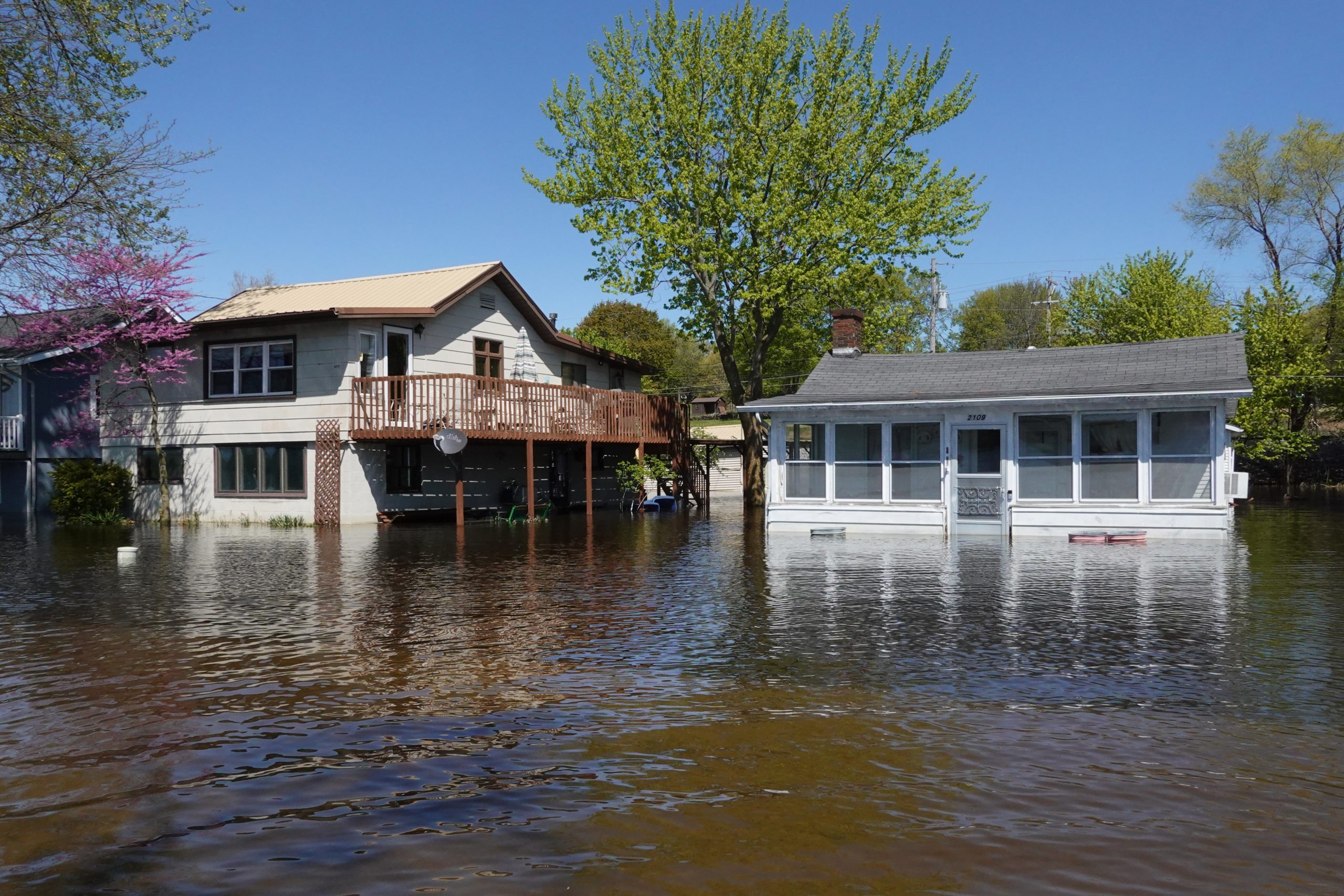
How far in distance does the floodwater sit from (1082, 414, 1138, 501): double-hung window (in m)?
7.60

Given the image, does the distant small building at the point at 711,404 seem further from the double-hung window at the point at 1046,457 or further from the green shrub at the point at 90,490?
the green shrub at the point at 90,490

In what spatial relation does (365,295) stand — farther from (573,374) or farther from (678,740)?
(678,740)

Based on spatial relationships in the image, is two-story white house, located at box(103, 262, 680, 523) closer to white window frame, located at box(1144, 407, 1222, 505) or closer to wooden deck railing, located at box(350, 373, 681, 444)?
wooden deck railing, located at box(350, 373, 681, 444)

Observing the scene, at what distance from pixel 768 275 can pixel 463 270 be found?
9.37m

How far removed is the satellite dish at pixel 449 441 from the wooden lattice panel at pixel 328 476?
3.24 m

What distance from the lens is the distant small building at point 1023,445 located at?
21047 millimetres

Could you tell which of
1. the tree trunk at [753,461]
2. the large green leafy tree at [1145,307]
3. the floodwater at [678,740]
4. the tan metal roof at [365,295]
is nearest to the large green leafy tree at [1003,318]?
the large green leafy tree at [1145,307]

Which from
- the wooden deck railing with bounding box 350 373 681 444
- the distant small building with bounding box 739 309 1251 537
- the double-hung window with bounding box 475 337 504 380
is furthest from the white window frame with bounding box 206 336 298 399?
the distant small building with bounding box 739 309 1251 537

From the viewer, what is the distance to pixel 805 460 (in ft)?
79.6

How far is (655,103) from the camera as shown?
111 ft

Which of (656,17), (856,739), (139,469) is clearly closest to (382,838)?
(856,739)

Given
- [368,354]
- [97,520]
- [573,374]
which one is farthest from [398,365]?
[97,520]

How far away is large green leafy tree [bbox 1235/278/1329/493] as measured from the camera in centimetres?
4300

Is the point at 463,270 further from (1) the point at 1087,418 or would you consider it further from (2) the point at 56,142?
(1) the point at 1087,418
